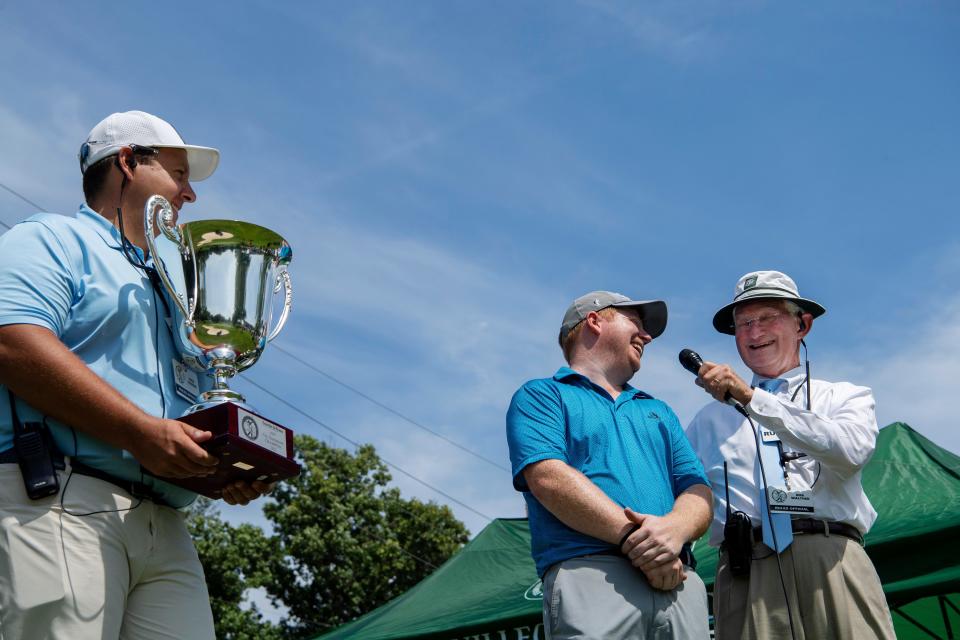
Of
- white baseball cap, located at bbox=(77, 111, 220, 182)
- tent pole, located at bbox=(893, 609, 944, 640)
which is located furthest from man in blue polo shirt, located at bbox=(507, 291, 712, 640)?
tent pole, located at bbox=(893, 609, 944, 640)

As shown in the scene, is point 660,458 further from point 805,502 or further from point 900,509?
point 900,509

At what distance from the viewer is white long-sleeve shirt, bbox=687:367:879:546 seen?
337 cm

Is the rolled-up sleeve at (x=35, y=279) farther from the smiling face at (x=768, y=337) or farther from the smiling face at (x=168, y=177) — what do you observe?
the smiling face at (x=768, y=337)

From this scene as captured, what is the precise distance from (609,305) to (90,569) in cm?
206

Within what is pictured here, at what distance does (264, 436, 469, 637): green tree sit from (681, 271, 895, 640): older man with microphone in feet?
53.1

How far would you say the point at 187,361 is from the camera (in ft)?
8.50

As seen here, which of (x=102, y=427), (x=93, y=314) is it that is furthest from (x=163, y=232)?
(x=102, y=427)

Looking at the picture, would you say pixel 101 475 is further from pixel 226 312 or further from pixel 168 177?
pixel 168 177

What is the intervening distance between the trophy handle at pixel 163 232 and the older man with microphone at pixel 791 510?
1882mm

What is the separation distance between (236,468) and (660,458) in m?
1.51

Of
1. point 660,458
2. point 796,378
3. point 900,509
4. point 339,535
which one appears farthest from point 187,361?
point 339,535

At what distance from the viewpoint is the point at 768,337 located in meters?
3.90

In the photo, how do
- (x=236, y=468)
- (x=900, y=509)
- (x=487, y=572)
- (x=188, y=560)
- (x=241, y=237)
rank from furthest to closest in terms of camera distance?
(x=487, y=572) < (x=900, y=509) < (x=241, y=237) < (x=188, y=560) < (x=236, y=468)

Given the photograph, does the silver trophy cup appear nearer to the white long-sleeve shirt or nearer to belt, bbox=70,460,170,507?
belt, bbox=70,460,170,507
